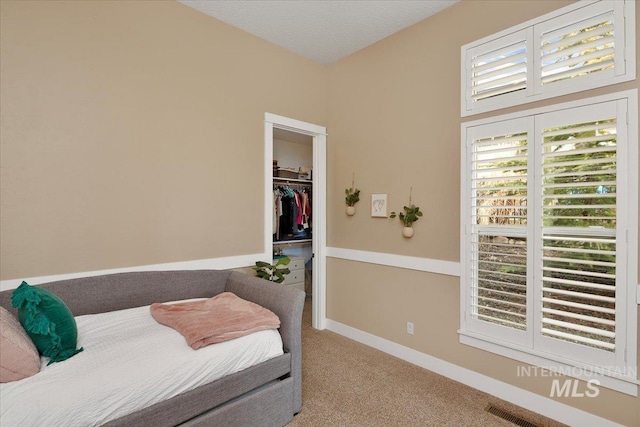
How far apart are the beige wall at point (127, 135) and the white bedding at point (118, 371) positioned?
0.64 meters

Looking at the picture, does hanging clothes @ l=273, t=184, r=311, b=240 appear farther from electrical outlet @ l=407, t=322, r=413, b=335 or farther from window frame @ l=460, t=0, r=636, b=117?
window frame @ l=460, t=0, r=636, b=117

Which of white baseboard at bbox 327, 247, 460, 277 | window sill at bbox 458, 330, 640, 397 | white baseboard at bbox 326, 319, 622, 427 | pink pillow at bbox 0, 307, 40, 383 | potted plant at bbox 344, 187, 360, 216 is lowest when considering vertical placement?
white baseboard at bbox 326, 319, 622, 427

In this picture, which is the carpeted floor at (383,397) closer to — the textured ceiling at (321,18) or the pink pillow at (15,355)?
the pink pillow at (15,355)

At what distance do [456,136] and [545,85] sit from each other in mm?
647

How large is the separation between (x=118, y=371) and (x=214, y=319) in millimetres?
571

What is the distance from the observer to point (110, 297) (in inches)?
83.3

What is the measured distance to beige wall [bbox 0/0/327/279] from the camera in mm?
1909

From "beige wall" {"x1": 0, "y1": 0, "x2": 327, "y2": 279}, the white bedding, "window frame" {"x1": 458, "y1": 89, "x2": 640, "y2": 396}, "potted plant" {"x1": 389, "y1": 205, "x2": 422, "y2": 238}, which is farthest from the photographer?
"potted plant" {"x1": 389, "y1": 205, "x2": 422, "y2": 238}

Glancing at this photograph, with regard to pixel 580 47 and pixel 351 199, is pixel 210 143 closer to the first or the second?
pixel 351 199

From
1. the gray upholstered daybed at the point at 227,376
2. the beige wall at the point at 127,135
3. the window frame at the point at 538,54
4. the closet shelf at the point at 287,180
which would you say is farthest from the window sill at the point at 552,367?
→ the closet shelf at the point at 287,180

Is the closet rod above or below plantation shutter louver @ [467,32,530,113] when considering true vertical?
below

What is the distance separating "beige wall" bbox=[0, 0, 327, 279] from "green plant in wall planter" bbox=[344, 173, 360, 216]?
0.94 m

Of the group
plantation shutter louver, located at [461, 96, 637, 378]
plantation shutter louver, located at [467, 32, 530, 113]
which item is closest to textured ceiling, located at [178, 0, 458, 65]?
plantation shutter louver, located at [467, 32, 530, 113]

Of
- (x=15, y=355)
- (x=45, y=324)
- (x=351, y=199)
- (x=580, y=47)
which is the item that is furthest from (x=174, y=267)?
(x=580, y=47)
